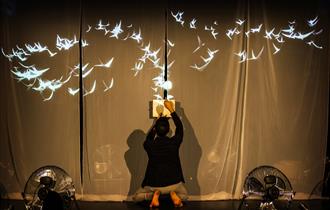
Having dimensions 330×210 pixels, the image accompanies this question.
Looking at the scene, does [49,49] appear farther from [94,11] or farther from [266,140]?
[266,140]

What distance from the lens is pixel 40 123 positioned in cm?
492

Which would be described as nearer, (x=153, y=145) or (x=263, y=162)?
(x=153, y=145)

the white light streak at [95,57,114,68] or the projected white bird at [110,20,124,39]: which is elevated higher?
the projected white bird at [110,20,124,39]

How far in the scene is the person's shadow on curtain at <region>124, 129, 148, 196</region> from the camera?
4.93 metres

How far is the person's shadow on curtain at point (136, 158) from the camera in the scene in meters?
4.93

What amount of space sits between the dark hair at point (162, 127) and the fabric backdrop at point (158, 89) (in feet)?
1.35

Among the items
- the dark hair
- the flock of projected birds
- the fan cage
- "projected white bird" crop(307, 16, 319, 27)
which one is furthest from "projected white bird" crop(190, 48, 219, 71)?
the fan cage

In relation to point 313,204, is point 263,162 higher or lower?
higher

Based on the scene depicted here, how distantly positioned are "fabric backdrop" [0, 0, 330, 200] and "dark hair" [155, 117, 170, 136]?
411 millimetres

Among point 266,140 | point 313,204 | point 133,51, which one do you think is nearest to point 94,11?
point 133,51

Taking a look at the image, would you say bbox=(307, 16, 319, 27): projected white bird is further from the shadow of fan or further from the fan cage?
the shadow of fan

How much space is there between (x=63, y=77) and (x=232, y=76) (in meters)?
2.06

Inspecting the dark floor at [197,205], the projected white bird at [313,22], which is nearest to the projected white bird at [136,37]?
the dark floor at [197,205]

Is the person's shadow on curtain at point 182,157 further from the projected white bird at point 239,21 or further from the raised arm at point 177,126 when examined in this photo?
the projected white bird at point 239,21
